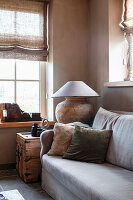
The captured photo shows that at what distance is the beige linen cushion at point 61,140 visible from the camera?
114 inches

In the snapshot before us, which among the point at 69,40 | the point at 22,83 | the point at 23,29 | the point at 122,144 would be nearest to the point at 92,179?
the point at 122,144

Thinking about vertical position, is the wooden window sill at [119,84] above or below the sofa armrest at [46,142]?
above

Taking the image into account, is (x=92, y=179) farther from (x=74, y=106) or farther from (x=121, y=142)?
(x=74, y=106)

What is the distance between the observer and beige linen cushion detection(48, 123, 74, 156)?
290 cm

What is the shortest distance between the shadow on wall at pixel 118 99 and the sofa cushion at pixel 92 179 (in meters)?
0.97

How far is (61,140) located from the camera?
116 inches

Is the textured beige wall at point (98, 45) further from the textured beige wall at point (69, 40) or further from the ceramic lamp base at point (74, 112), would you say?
the ceramic lamp base at point (74, 112)

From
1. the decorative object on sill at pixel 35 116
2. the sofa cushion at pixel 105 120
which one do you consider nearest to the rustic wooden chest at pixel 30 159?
the decorative object on sill at pixel 35 116

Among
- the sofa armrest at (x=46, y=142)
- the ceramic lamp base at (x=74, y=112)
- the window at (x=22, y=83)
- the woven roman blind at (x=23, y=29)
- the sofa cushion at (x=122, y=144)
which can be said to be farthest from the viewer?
the window at (x=22, y=83)

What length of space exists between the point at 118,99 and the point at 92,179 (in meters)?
1.58

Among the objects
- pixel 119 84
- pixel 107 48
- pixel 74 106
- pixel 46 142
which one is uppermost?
pixel 107 48

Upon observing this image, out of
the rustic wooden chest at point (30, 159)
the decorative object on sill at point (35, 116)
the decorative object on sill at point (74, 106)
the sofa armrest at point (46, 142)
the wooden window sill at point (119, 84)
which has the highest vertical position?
the wooden window sill at point (119, 84)

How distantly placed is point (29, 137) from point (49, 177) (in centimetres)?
67

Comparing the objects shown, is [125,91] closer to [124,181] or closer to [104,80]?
[104,80]
